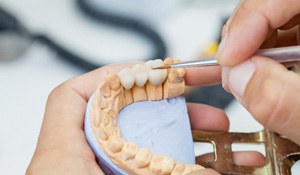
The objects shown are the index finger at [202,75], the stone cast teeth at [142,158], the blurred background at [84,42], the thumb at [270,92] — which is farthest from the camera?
the blurred background at [84,42]

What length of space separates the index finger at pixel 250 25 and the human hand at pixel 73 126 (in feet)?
0.39

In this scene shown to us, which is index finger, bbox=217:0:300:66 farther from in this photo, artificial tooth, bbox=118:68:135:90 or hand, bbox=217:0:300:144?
artificial tooth, bbox=118:68:135:90

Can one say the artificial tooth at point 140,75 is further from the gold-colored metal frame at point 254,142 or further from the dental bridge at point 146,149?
the gold-colored metal frame at point 254,142

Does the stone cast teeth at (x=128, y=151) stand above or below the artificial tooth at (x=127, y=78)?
below

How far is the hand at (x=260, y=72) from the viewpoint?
1.41 feet

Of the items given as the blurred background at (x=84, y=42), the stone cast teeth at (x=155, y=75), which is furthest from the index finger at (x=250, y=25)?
the blurred background at (x=84, y=42)

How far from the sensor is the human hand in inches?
22.6

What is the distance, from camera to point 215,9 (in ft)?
3.00

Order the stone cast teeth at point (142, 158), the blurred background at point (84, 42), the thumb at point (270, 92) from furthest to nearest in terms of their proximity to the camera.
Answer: the blurred background at point (84, 42), the stone cast teeth at point (142, 158), the thumb at point (270, 92)

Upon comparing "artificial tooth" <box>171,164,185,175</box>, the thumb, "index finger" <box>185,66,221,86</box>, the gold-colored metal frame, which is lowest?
the gold-colored metal frame

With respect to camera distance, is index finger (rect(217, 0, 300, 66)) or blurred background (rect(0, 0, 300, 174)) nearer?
index finger (rect(217, 0, 300, 66))

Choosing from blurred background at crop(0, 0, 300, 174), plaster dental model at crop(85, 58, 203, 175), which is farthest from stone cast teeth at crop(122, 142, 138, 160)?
blurred background at crop(0, 0, 300, 174)

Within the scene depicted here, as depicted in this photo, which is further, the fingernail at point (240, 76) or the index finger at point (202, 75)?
the index finger at point (202, 75)

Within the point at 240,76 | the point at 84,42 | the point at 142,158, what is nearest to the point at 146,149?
the point at 142,158
